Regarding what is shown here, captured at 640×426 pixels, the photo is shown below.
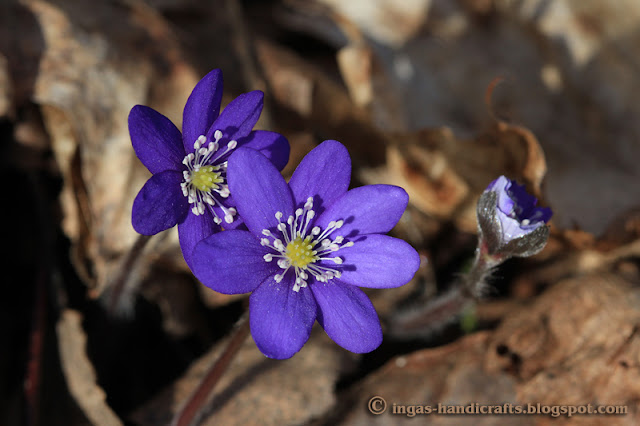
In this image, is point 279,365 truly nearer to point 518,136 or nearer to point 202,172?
point 202,172

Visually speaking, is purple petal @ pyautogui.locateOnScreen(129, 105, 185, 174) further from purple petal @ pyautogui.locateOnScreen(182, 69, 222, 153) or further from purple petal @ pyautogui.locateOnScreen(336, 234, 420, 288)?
purple petal @ pyautogui.locateOnScreen(336, 234, 420, 288)

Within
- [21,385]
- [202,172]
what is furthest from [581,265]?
[21,385]

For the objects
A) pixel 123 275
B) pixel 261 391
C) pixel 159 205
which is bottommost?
pixel 261 391

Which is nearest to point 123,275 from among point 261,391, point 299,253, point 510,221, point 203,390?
point 203,390

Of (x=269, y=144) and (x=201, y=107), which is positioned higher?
(x=201, y=107)

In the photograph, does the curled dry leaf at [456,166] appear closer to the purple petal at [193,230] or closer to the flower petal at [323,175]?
the flower petal at [323,175]

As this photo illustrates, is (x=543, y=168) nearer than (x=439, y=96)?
Yes

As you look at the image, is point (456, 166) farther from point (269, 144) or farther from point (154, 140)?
point (154, 140)
